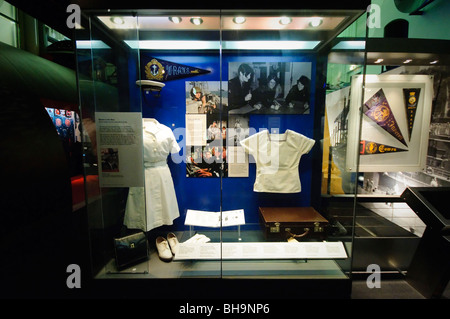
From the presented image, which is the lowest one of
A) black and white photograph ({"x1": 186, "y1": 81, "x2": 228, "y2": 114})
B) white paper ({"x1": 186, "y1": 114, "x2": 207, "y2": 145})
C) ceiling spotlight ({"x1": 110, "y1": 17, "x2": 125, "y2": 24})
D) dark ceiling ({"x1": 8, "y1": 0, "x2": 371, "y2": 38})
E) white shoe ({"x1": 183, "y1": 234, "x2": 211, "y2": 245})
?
white shoe ({"x1": 183, "y1": 234, "x2": 211, "y2": 245})

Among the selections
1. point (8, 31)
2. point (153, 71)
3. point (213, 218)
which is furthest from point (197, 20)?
point (8, 31)

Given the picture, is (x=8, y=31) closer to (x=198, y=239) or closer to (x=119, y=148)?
(x=119, y=148)

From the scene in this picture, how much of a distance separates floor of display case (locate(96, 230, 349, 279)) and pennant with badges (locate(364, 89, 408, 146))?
5.77 feet

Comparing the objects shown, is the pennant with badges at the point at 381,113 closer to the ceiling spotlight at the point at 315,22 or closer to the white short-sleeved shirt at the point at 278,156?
the white short-sleeved shirt at the point at 278,156

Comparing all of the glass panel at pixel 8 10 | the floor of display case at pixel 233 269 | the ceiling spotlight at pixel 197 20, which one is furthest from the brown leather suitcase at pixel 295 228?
the glass panel at pixel 8 10

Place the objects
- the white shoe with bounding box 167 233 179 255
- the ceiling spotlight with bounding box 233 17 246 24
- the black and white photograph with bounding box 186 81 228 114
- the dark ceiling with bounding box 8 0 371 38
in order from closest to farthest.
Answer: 1. the dark ceiling with bounding box 8 0 371 38
2. the ceiling spotlight with bounding box 233 17 246 24
3. the white shoe with bounding box 167 233 179 255
4. the black and white photograph with bounding box 186 81 228 114

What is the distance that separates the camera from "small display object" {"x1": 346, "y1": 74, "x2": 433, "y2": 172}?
240 cm

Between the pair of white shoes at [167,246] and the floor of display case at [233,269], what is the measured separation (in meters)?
0.07

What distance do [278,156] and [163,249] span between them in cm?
177

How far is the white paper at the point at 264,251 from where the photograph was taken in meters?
2.01

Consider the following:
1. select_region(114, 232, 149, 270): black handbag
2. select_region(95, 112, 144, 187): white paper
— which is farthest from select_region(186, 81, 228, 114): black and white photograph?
select_region(114, 232, 149, 270): black handbag

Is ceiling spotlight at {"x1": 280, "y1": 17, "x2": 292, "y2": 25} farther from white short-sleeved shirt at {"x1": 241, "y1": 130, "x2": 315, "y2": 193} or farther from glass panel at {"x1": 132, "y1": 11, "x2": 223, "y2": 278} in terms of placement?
white short-sleeved shirt at {"x1": 241, "y1": 130, "x2": 315, "y2": 193}

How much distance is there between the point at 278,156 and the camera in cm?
248
